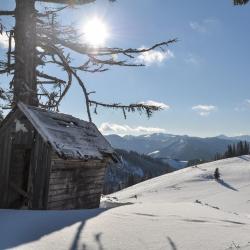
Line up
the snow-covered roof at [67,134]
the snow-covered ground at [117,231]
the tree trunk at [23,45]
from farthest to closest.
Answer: the tree trunk at [23,45] → the snow-covered roof at [67,134] → the snow-covered ground at [117,231]

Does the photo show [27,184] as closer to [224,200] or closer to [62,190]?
[62,190]

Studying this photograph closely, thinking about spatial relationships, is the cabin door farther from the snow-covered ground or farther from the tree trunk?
the snow-covered ground

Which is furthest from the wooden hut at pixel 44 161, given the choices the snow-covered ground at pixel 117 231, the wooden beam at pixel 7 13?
the wooden beam at pixel 7 13

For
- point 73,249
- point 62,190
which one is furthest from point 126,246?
point 62,190

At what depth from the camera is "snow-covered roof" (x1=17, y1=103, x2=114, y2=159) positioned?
1409 cm

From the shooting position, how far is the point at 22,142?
1462cm

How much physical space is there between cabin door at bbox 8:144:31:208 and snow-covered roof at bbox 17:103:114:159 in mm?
1079

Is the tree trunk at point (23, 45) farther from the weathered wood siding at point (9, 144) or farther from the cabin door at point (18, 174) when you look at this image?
the cabin door at point (18, 174)

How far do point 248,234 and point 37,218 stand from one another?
4.58 metres

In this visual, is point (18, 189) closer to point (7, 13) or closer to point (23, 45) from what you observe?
point (23, 45)

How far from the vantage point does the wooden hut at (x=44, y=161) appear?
13.9 m

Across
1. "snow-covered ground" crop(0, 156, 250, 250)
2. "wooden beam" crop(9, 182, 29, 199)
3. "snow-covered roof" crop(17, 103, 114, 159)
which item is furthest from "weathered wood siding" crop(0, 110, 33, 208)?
"snow-covered ground" crop(0, 156, 250, 250)

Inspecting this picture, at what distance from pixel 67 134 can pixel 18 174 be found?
2135mm

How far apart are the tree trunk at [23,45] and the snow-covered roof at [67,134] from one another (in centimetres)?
167
